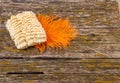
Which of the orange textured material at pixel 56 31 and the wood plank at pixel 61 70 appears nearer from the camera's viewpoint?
the wood plank at pixel 61 70

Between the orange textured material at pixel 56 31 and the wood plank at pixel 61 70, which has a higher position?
the orange textured material at pixel 56 31

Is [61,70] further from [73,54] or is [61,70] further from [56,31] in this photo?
[56,31]

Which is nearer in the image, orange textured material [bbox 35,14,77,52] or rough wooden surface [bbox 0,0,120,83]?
rough wooden surface [bbox 0,0,120,83]

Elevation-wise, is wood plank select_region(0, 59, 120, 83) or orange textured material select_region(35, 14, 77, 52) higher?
orange textured material select_region(35, 14, 77, 52)

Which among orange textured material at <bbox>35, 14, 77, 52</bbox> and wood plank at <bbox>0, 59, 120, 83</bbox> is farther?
orange textured material at <bbox>35, 14, 77, 52</bbox>

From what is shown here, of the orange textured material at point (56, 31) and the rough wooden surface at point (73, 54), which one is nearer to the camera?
the rough wooden surface at point (73, 54)

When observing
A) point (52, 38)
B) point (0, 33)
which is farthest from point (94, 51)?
point (0, 33)
